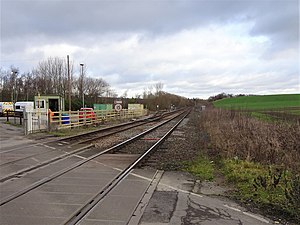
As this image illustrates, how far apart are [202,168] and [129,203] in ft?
13.7

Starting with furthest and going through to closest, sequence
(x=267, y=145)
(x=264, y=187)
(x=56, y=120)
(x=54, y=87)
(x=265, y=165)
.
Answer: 1. (x=54, y=87)
2. (x=56, y=120)
3. (x=267, y=145)
4. (x=265, y=165)
5. (x=264, y=187)

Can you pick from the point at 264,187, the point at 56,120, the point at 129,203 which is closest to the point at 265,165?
the point at 264,187

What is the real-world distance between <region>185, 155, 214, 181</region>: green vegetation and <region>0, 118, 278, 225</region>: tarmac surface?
517 millimetres

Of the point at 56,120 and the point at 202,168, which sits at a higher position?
the point at 56,120

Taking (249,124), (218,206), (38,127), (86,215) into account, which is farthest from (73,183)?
(38,127)

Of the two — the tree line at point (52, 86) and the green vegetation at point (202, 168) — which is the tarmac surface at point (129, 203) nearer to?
the green vegetation at point (202, 168)

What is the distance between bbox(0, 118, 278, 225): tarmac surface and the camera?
5.12 metres

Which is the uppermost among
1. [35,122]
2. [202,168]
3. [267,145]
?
[35,122]

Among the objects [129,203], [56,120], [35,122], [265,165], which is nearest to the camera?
A: [129,203]

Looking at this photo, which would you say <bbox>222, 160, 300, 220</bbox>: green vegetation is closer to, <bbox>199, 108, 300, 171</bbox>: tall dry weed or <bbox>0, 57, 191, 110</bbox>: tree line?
<bbox>199, 108, 300, 171</bbox>: tall dry weed

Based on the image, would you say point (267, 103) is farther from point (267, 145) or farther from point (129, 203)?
point (129, 203)

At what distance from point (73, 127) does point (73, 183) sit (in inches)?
701

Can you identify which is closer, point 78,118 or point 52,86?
point 78,118

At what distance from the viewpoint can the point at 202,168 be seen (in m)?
9.55
